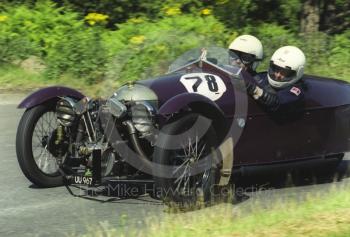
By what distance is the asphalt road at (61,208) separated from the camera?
18.5 ft

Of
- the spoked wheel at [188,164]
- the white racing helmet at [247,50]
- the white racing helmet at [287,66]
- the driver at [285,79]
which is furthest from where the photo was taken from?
the white racing helmet at [247,50]

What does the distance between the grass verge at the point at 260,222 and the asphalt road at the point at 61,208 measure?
0.85ft

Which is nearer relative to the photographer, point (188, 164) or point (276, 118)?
point (188, 164)

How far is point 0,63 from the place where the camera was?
12.9 metres

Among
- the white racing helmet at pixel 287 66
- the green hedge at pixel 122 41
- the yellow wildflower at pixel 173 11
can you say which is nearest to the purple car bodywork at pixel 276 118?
the white racing helmet at pixel 287 66

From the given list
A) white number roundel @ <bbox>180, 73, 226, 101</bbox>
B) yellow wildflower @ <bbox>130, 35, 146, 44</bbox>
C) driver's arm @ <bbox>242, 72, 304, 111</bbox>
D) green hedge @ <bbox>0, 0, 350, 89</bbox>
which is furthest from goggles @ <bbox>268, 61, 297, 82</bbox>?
yellow wildflower @ <bbox>130, 35, 146, 44</bbox>

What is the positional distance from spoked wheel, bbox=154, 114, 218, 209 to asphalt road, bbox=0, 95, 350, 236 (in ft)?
0.74

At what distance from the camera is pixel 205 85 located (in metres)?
6.45

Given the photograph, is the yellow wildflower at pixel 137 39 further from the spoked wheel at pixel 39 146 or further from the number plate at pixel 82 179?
the number plate at pixel 82 179

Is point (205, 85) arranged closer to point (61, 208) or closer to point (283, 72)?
point (283, 72)

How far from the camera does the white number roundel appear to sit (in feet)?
21.0

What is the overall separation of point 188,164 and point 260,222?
3.44 feet

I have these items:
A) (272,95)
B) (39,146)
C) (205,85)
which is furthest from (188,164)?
(39,146)

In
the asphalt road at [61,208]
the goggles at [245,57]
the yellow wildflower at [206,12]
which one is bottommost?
the asphalt road at [61,208]
